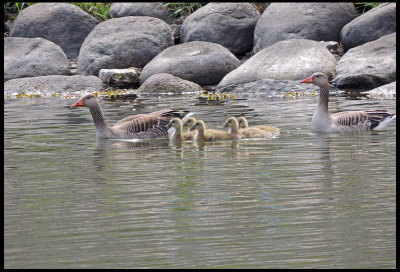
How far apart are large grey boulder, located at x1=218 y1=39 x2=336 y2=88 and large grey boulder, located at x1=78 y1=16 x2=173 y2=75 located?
183 inches

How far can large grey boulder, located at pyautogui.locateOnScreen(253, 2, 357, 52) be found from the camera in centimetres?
2498

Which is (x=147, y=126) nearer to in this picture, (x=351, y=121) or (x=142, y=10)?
(x=351, y=121)

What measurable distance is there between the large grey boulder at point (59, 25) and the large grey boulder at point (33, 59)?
1997 mm

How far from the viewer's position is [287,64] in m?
22.0

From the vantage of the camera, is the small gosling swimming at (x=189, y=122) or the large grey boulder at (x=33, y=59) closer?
the small gosling swimming at (x=189, y=122)

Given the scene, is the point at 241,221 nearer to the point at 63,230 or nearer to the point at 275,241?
the point at 275,241

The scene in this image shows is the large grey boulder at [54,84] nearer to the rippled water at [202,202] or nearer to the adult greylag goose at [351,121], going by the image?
the rippled water at [202,202]

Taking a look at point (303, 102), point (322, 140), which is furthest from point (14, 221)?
point (303, 102)

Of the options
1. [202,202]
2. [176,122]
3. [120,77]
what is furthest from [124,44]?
[202,202]

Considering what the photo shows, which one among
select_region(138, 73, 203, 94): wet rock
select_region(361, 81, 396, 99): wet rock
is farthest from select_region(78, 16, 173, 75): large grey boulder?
select_region(361, 81, 396, 99): wet rock

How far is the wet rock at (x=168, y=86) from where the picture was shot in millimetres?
22766

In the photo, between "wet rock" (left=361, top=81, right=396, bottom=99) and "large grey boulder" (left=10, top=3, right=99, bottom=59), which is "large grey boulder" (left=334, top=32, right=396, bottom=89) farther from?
"large grey boulder" (left=10, top=3, right=99, bottom=59)

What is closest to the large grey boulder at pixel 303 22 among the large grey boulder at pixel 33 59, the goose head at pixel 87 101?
the large grey boulder at pixel 33 59

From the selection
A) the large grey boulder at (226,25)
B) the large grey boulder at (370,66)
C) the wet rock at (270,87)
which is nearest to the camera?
the large grey boulder at (370,66)
